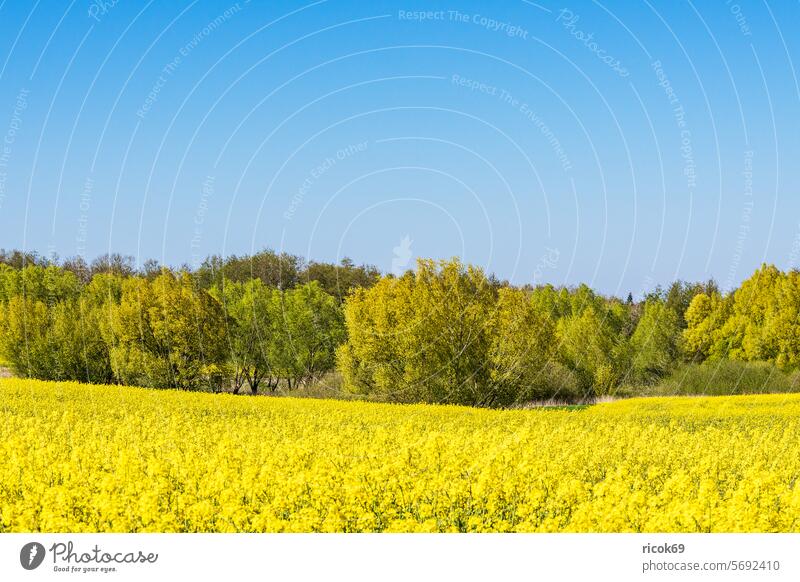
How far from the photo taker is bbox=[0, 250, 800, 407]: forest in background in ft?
182

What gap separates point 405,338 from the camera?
188 ft

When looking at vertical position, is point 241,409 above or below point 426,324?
below

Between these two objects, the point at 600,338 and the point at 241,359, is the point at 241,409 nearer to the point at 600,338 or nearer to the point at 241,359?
the point at 241,359

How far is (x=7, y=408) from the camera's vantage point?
27328 millimetres

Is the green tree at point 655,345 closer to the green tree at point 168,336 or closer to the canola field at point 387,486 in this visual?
the green tree at point 168,336

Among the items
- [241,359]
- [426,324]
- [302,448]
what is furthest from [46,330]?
[302,448]

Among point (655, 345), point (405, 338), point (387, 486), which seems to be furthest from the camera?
point (655, 345)

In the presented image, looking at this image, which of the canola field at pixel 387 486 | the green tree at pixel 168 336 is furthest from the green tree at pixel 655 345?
the canola field at pixel 387 486

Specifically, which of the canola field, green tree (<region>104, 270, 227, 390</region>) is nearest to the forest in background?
green tree (<region>104, 270, 227, 390</region>)

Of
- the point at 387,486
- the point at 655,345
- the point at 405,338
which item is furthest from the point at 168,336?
the point at 387,486

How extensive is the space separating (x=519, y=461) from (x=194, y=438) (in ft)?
25.0

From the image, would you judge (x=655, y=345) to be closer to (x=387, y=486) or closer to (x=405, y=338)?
(x=405, y=338)

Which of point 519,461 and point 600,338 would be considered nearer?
point 519,461

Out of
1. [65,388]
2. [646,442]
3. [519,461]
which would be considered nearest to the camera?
[519,461]
